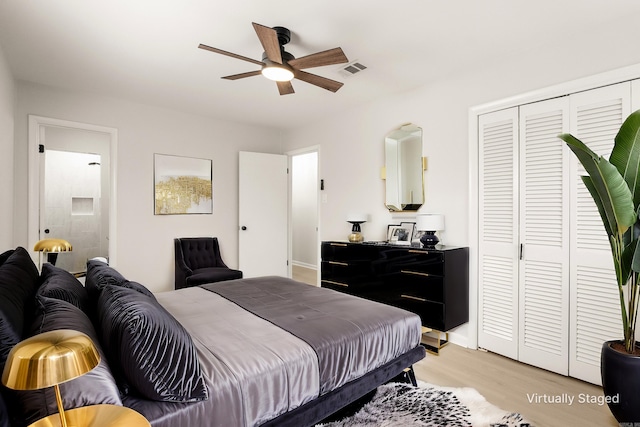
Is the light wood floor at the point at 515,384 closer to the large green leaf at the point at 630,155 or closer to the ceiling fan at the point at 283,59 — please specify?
the large green leaf at the point at 630,155

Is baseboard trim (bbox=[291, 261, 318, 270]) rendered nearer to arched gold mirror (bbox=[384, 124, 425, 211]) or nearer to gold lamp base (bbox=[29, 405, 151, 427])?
arched gold mirror (bbox=[384, 124, 425, 211])

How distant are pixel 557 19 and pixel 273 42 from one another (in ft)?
6.61

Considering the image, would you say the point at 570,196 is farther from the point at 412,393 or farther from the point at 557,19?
the point at 412,393

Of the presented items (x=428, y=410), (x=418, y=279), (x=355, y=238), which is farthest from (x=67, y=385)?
(x=355, y=238)

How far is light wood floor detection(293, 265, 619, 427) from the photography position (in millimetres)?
2045

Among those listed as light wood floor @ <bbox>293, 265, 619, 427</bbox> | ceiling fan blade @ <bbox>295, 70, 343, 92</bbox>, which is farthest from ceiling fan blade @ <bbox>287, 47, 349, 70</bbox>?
light wood floor @ <bbox>293, 265, 619, 427</bbox>

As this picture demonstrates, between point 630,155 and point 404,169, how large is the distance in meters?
2.04

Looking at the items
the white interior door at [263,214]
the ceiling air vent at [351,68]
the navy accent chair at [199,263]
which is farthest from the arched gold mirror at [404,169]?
the navy accent chair at [199,263]

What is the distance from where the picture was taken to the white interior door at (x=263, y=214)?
5023 mm

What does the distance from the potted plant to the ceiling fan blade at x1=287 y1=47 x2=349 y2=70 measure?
1486 mm

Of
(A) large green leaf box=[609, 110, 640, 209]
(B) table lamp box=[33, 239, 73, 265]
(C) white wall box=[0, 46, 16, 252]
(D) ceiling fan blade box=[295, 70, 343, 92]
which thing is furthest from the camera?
(C) white wall box=[0, 46, 16, 252]

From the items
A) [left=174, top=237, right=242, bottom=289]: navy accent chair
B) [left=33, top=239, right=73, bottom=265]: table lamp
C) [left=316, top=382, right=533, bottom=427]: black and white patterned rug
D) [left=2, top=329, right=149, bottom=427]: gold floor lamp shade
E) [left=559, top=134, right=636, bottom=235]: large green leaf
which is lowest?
[left=316, top=382, right=533, bottom=427]: black and white patterned rug

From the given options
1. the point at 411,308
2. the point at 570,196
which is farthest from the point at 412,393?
the point at 570,196

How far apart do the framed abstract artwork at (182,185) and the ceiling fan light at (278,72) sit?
2460 mm
